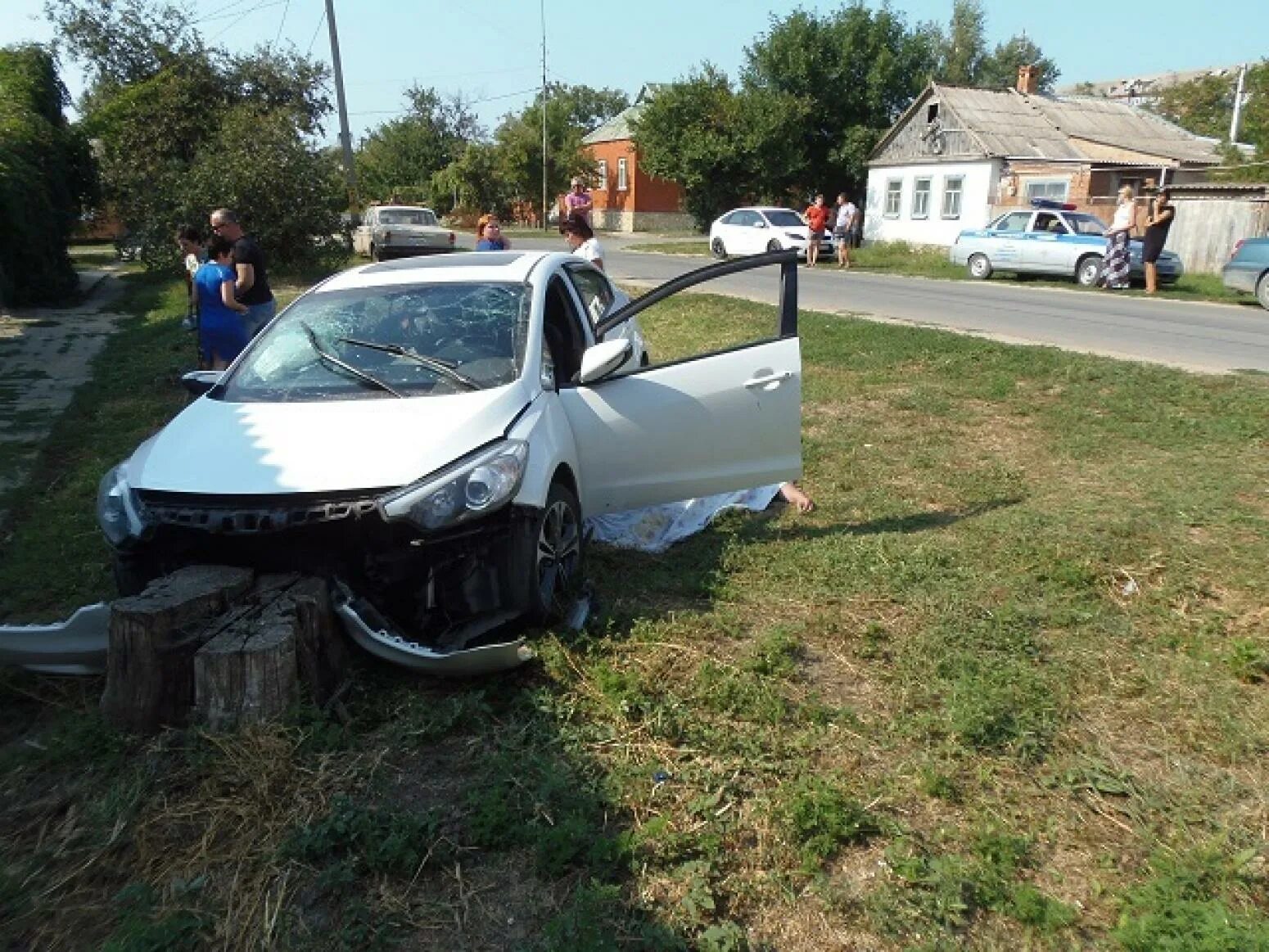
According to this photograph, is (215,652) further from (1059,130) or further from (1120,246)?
(1059,130)

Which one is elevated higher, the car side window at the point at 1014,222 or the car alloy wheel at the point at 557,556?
the car side window at the point at 1014,222

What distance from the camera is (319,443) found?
3834mm

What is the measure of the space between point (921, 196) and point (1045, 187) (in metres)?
4.94

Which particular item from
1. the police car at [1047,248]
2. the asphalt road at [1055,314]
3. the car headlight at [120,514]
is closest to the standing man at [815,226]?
the asphalt road at [1055,314]

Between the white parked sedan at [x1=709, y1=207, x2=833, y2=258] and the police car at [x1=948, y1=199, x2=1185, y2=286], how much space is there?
5245 mm

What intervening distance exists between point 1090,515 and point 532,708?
369cm

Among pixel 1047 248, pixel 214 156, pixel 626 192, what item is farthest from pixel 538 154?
pixel 1047 248

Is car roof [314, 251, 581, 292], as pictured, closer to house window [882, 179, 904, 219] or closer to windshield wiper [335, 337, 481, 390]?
windshield wiper [335, 337, 481, 390]

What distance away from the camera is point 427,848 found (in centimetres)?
289

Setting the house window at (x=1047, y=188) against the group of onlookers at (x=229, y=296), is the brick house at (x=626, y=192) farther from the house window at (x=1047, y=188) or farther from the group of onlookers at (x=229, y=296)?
the group of onlookers at (x=229, y=296)

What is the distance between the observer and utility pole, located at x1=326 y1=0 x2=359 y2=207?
80.5ft

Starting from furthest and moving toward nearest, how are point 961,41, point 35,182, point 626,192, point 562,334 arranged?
point 961,41 → point 626,192 → point 35,182 → point 562,334

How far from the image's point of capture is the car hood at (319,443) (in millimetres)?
3627

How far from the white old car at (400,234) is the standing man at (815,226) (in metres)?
9.54
